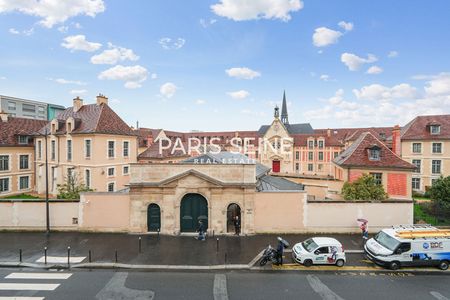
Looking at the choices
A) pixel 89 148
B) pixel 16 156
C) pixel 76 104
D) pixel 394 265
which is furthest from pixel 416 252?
pixel 16 156

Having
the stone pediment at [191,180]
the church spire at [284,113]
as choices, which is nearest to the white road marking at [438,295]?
the stone pediment at [191,180]

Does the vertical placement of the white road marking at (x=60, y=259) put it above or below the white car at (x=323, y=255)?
below

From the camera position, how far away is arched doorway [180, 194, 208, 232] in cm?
1908

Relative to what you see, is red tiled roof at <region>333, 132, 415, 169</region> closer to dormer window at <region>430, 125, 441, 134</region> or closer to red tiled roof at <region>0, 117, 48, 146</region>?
dormer window at <region>430, 125, 441, 134</region>

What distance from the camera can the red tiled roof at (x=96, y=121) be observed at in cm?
3069

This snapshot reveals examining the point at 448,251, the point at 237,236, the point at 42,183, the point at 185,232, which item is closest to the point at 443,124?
the point at 448,251

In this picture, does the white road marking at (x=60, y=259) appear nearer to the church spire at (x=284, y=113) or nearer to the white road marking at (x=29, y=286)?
the white road marking at (x=29, y=286)

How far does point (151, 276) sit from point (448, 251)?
15.7 metres

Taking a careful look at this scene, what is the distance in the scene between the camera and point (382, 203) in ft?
63.0

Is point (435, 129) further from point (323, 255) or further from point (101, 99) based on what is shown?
point (101, 99)

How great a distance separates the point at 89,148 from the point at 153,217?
16264 millimetres

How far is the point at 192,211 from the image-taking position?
19125 millimetres

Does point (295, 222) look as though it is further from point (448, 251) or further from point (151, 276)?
point (151, 276)

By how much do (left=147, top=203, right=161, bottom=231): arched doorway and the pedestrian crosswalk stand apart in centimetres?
664
